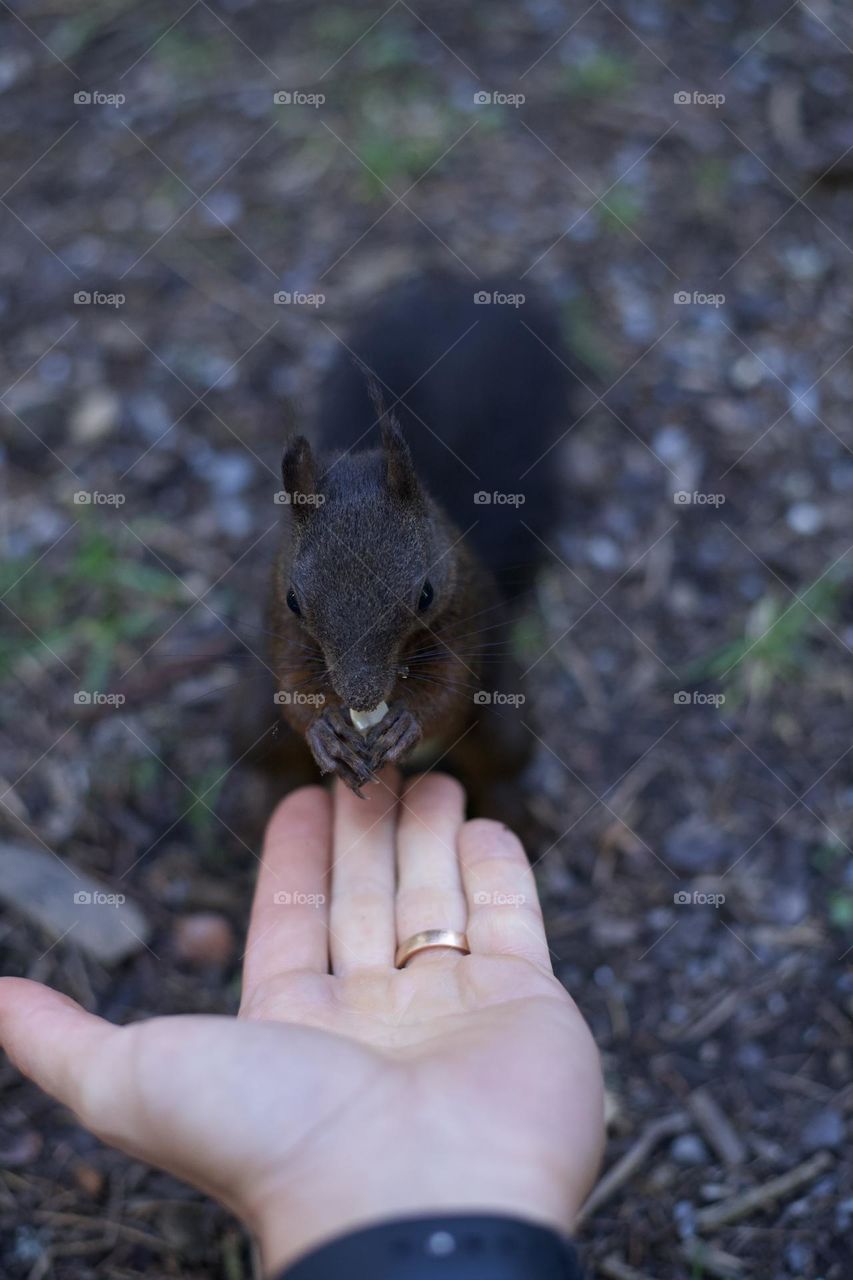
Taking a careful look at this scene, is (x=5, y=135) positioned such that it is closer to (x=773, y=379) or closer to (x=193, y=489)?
(x=193, y=489)

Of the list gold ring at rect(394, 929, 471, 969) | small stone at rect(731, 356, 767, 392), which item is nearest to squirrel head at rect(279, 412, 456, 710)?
gold ring at rect(394, 929, 471, 969)

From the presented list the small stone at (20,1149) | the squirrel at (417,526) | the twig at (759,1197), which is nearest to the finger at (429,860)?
the squirrel at (417,526)

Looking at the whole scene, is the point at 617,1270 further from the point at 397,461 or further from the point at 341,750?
the point at 397,461

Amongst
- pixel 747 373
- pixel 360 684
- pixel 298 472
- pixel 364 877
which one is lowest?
pixel 364 877

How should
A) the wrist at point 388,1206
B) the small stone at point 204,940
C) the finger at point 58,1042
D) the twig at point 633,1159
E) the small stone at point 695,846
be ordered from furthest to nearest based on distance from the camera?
the small stone at point 695,846 < the small stone at point 204,940 < the twig at point 633,1159 < the finger at point 58,1042 < the wrist at point 388,1206

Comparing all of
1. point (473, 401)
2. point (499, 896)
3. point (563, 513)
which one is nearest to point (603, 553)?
point (563, 513)

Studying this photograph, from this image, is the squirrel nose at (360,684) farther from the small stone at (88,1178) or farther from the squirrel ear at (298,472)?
the small stone at (88,1178)

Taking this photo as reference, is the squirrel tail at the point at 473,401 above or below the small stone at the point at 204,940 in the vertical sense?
above
